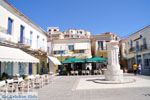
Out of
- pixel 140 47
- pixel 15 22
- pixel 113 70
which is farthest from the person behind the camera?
pixel 140 47

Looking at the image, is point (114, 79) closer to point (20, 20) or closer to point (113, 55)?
point (113, 55)

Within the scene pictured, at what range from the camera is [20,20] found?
15680mm

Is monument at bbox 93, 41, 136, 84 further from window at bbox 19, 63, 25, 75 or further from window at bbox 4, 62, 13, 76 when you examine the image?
window at bbox 19, 63, 25, 75

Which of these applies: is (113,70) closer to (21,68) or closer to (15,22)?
(21,68)

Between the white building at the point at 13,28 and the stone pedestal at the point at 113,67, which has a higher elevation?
the white building at the point at 13,28

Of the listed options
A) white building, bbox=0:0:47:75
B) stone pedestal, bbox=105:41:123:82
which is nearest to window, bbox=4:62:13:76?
white building, bbox=0:0:47:75

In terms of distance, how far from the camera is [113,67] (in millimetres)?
12180

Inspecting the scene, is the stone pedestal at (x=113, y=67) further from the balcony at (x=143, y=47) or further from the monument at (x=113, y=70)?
the balcony at (x=143, y=47)

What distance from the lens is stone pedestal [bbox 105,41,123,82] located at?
1192 cm

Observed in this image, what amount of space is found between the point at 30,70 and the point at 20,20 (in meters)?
6.73

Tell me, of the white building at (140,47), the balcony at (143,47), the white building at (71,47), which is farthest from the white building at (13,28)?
the balcony at (143,47)

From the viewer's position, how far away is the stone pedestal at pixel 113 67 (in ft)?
39.1

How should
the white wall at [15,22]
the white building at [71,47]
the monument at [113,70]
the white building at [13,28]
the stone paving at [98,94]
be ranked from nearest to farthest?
the stone paving at [98,94]
the monument at [113,70]
the white building at [13,28]
the white wall at [15,22]
the white building at [71,47]

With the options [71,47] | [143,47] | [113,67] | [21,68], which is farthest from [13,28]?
[143,47]
